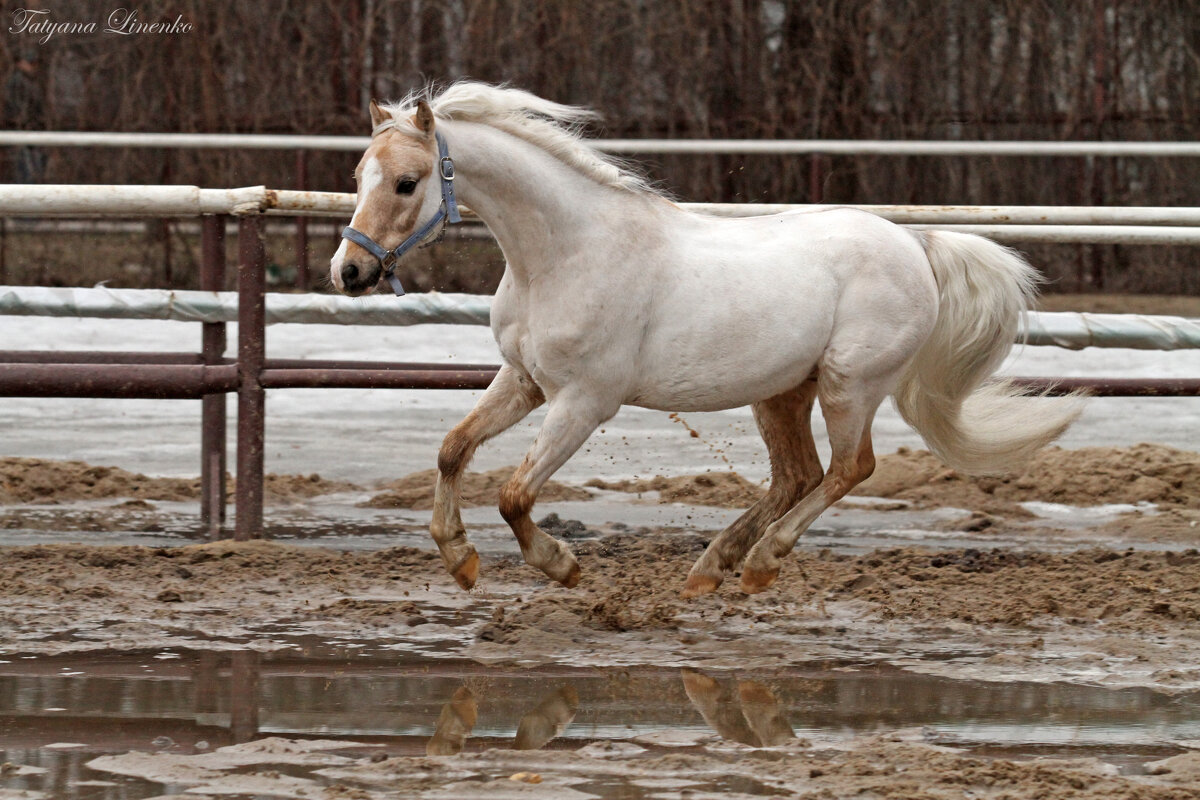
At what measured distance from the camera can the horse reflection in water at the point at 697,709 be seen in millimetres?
3623

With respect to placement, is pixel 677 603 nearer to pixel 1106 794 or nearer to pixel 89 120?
pixel 1106 794

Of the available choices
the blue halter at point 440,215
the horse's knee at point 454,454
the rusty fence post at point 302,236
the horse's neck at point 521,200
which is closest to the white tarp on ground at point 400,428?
the rusty fence post at point 302,236

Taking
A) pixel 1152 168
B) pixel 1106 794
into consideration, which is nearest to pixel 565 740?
pixel 1106 794

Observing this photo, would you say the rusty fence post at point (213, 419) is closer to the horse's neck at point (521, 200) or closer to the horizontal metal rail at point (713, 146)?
the horse's neck at point (521, 200)

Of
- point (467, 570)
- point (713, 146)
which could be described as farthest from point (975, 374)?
point (713, 146)

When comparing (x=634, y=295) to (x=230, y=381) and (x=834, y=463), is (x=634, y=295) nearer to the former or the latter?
(x=834, y=463)

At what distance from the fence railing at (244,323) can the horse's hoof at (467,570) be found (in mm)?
1196

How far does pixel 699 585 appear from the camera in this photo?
16.6 ft

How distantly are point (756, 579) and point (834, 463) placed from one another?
1.48 feet

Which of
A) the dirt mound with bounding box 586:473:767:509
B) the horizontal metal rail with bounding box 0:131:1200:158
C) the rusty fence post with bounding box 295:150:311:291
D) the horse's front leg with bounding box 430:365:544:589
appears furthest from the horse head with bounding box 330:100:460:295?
the horizontal metal rail with bounding box 0:131:1200:158

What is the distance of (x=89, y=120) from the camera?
13.5 meters

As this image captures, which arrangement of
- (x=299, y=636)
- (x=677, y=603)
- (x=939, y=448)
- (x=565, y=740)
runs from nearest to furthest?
(x=565, y=740), (x=299, y=636), (x=677, y=603), (x=939, y=448)

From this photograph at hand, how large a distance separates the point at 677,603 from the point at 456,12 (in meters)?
9.51

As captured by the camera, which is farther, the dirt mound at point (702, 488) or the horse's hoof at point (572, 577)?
the dirt mound at point (702, 488)
